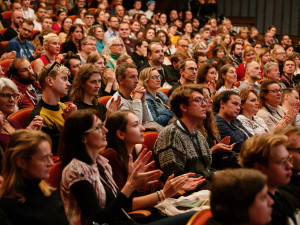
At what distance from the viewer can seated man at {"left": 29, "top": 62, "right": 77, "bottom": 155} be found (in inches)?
92.8

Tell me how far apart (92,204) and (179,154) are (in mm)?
720

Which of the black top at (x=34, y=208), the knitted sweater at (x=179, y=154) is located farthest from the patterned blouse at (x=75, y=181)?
the knitted sweater at (x=179, y=154)

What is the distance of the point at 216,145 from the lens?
255 cm

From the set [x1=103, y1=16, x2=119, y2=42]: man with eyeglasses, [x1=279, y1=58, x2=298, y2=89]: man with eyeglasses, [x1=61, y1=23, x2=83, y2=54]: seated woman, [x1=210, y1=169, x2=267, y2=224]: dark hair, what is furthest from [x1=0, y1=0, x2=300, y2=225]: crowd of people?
[x1=103, y1=16, x2=119, y2=42]: man with eyeglasses

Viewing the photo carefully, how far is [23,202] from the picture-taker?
1.37m

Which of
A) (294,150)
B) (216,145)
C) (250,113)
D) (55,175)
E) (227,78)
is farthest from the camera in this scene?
(227,78)

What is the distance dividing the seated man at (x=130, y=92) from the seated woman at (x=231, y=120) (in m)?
0.51

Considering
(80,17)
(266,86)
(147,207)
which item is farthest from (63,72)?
(80,17)

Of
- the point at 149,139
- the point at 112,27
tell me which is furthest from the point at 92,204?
the point at 112,27

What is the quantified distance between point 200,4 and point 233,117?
6.62 meters

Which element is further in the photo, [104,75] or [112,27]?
[112,27]

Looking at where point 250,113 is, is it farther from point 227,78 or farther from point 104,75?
point 104,75

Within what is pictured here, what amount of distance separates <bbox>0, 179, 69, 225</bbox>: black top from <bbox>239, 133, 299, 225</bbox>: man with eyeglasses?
773 mm

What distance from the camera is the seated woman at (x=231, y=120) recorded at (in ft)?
9.37
